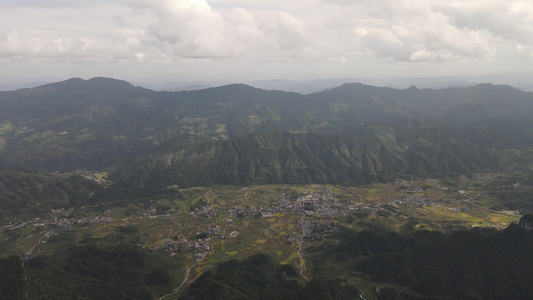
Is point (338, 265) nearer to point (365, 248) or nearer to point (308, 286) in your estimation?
point (365, 248)

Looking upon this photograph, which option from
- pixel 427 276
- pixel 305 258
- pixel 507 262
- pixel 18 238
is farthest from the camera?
pixel 18 238

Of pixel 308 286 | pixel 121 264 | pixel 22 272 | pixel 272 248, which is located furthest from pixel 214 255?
pixel 22 272

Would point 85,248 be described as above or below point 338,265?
above

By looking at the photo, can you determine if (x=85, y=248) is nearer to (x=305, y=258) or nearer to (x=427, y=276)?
(x=305, y=258)

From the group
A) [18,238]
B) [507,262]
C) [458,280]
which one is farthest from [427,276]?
[18,238]

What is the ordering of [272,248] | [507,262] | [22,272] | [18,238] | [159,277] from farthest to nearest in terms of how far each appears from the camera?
[18,238]
[272,248]
[159,277]
[507,262]
[22,272]

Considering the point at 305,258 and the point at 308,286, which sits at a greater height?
the point at 308,286

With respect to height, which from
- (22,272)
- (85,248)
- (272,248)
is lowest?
(272,248)

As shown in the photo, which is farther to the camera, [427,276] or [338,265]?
[338,265]

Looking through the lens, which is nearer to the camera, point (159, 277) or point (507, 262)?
point (507, 262)
